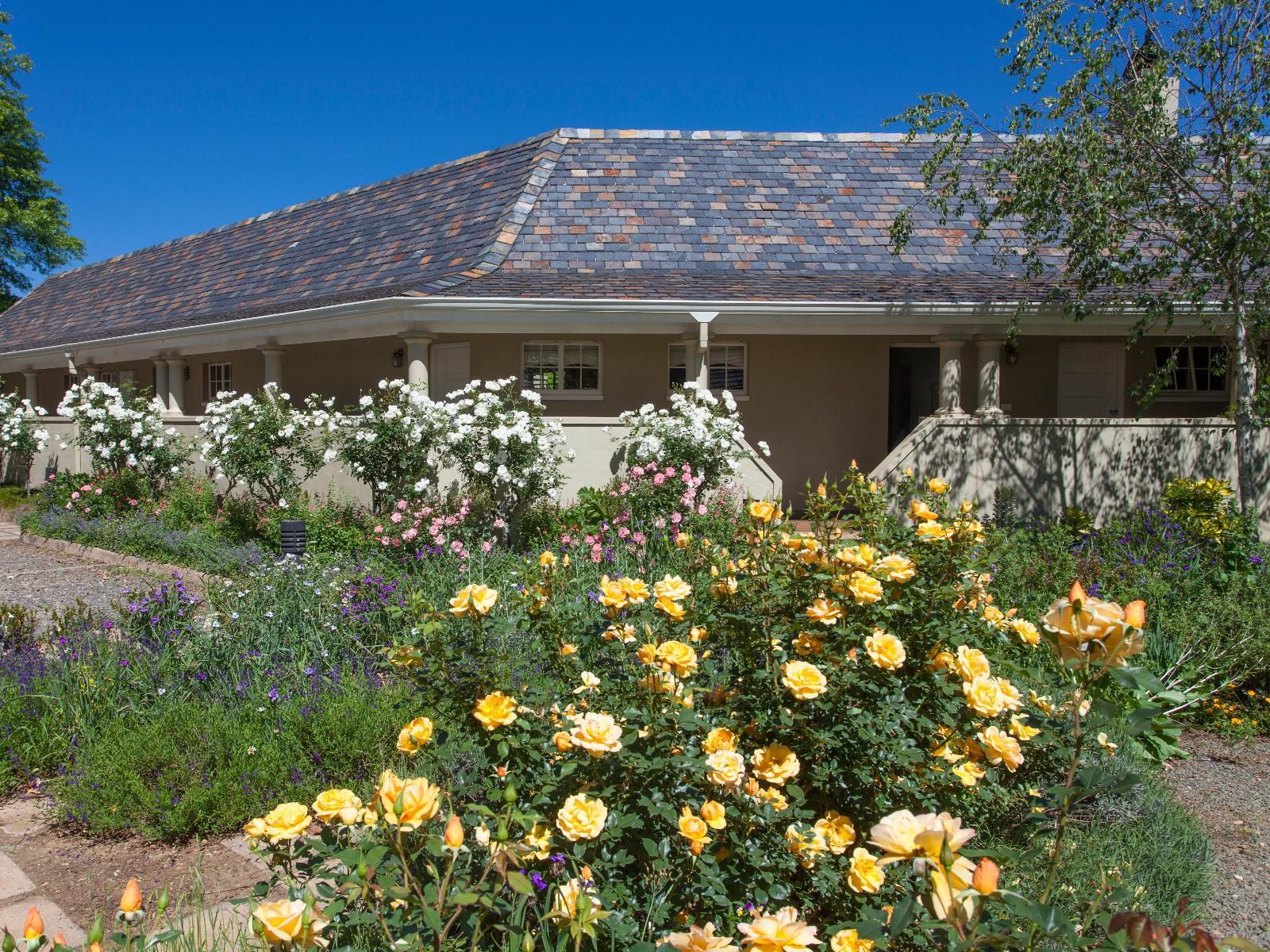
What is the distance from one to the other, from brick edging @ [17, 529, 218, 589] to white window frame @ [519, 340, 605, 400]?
520 cm

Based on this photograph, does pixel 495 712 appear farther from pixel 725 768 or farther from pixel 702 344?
pixel 702 344

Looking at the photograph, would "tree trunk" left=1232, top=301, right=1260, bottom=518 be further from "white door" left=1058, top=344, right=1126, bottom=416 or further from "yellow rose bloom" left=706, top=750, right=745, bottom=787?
"yellow rose bloom" left=706, top=750, right=745, bottom=787

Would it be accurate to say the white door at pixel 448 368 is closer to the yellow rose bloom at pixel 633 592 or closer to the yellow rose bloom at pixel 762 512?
the yellow rose bloom at pixel 762 512

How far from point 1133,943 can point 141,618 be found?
5.36 meters

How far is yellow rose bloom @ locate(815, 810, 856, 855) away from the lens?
2535 millimetres

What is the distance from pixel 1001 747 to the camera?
265 cm

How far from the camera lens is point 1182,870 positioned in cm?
345

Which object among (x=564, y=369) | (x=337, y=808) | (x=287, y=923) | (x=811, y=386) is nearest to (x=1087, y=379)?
(x=811, y=386)

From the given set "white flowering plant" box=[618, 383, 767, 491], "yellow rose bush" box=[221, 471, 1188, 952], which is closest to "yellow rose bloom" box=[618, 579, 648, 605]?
"yellow rose bush" box=[221, 471, 1188, 952]

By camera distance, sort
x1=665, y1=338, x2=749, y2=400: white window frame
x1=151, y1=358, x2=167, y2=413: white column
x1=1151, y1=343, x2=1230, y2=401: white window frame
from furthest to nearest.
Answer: x1=151, y1=358, x2=167, y2=413: white column < x1=1151, y1=343, x2=1230, y2=401: white window frame < x1=665, y1=338, x2=749, y2=400: white window frame

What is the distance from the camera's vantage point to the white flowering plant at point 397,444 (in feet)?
32.7

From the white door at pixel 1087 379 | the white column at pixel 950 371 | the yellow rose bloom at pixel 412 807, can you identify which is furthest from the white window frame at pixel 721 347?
the yellow rose bloom at pixel 412 807

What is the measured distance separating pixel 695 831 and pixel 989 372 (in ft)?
35.1

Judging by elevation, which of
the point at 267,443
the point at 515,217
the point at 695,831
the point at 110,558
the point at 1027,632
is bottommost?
the point at 110,558
